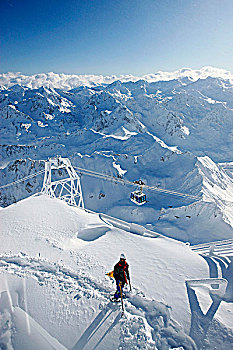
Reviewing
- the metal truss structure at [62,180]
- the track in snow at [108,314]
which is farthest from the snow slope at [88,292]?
the metal truss structure at [62,180]

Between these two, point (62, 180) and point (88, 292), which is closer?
point (88, 292)

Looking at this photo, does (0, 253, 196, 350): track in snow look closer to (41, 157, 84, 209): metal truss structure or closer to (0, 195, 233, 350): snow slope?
(0, 195, 233, 350): snow slope

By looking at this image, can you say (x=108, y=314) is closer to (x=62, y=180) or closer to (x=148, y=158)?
(x=62, y=180)

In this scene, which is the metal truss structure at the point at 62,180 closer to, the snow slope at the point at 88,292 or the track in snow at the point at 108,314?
the snow slope at the point at 88,292

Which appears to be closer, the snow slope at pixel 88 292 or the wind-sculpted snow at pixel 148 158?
the snow slope at pixel 88 292

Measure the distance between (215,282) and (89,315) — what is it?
592 cm

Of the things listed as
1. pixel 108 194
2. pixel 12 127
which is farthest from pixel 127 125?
pixel 12 127

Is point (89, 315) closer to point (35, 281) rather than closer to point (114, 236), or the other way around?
point (35, 281)

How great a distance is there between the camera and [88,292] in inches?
298

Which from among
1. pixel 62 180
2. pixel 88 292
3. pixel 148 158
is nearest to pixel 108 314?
pixel 88 292

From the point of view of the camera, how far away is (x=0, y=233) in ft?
37.1

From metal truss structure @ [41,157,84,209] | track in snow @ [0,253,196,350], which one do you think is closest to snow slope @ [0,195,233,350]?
track in snow @ [0,253,196,350]

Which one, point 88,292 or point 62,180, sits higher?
point 62,180

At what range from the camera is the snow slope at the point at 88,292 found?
6.11m
